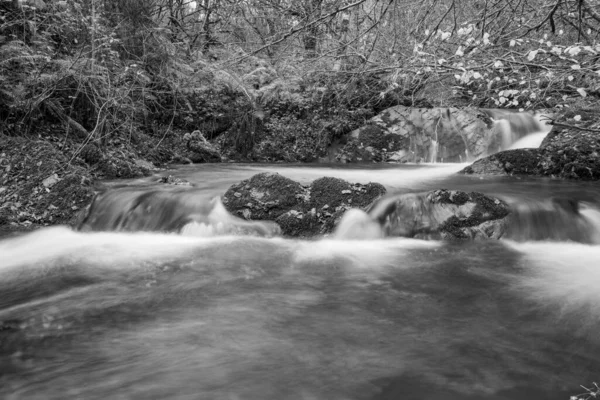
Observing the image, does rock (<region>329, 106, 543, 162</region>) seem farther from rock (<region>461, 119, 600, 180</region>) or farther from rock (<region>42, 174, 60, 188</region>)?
rock (<region>42, 174, 60, 188</region>)

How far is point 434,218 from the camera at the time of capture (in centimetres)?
626

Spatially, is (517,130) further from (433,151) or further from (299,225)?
(299,225)

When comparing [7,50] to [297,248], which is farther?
[7,50]

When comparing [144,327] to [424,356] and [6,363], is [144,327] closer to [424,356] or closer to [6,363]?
[6,363]

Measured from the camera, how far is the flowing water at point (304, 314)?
9.48 feet

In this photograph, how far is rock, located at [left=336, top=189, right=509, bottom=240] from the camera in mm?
6098

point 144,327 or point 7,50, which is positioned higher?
point 7,50

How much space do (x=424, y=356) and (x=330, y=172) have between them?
23.6ft

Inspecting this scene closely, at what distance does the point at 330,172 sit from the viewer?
33.4 feet

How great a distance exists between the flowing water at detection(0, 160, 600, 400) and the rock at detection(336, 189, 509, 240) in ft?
0.71

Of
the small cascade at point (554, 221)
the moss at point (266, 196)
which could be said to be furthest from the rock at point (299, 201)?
the small cascade at point (554, 221)

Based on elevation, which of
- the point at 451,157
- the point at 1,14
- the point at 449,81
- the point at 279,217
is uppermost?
the point at 1,14

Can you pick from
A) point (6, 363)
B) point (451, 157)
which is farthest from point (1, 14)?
point (451, 157)

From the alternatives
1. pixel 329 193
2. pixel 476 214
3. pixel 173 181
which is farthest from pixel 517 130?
pixel 173 181
